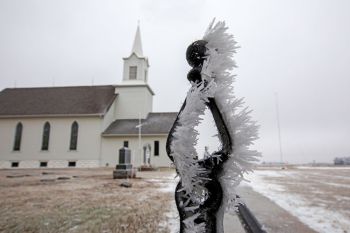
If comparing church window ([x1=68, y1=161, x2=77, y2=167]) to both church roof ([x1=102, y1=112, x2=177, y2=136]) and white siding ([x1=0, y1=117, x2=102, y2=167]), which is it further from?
church roof ([x1=102, y1=112, x2=177, y2=136])

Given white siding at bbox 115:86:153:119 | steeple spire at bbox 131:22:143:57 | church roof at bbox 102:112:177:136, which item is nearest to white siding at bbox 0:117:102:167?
church roof at bbox 102:112:177:136

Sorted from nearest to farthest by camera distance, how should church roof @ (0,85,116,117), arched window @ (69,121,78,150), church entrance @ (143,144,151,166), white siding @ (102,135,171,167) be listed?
1. church entrance @ (143,144,151,166)
2. white siding @ (102,135,171,167)
3. arched window @ (69,121,78,150)
4. church roof @ (0,85,116,117)

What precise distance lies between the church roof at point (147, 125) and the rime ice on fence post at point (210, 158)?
76.9 feet

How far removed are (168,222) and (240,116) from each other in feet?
7.64

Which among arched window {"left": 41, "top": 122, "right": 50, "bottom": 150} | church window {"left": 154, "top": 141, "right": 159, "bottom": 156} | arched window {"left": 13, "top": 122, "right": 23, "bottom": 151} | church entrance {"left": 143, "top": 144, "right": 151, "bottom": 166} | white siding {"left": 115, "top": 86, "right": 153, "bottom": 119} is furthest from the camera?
white siding {"left": 115, "top": 86, "right": 153, "bottom": 119}

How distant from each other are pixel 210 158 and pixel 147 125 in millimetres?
25881

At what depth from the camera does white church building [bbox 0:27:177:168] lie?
25.7 meters

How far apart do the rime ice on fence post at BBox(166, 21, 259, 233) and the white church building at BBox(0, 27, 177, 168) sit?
23285 millimetres

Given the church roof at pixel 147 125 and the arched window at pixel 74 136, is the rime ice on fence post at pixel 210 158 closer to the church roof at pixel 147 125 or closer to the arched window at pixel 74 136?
the church roof at pixel 147 125

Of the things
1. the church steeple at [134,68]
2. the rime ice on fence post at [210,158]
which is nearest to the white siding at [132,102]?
the church steeple at [134,68]

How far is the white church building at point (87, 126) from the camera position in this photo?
2566 cm

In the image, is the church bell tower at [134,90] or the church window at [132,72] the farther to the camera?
the church window at [132,72]

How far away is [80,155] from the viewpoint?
26219 millimetres

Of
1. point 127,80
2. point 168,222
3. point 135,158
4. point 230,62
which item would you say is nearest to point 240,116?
point 230,62
